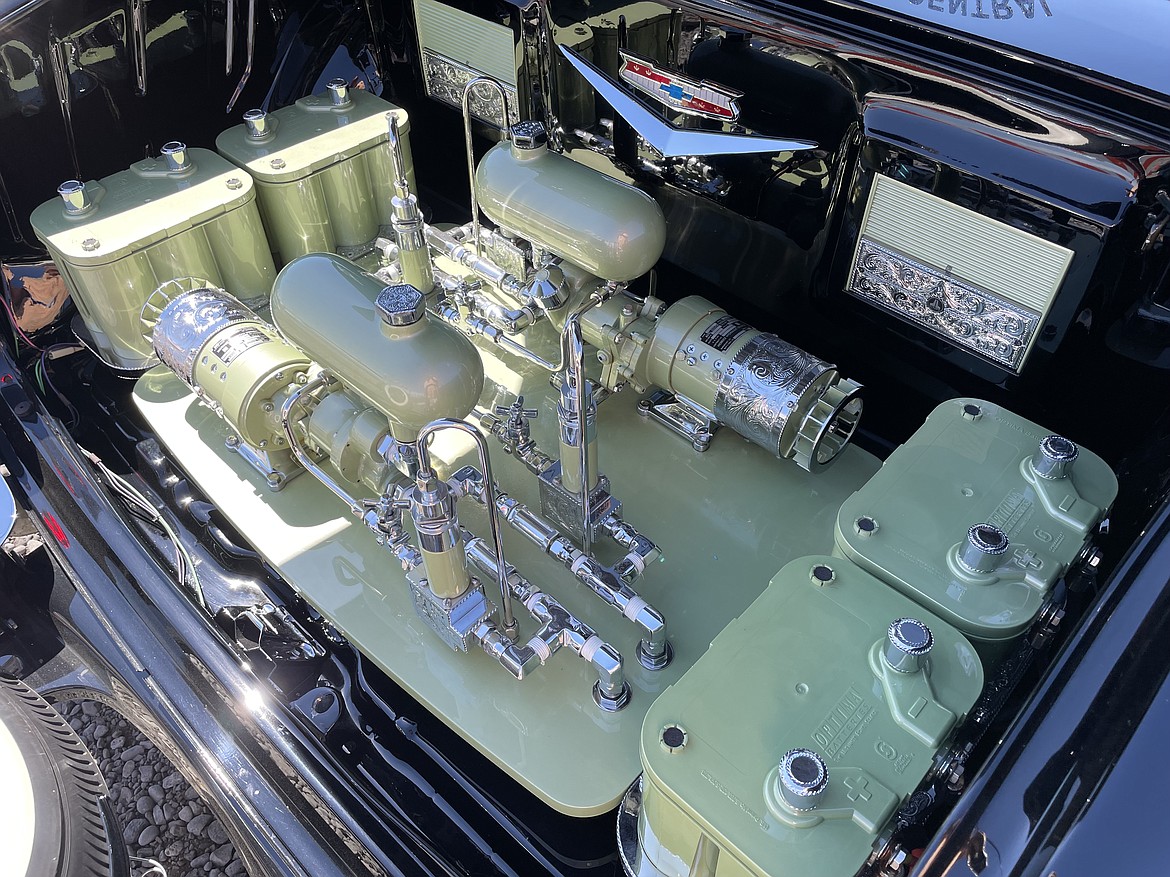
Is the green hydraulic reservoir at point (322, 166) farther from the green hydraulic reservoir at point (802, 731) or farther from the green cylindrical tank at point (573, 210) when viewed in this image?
the green hydraulic reservoir at point (802, 731)

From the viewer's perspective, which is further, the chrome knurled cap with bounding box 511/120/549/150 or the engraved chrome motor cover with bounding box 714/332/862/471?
the chrome knurled cap with bounding box 511/120/549/150

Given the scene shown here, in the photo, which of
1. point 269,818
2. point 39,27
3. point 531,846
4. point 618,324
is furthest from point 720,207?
point 39,27

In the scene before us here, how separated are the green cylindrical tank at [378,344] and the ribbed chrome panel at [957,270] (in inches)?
30.8

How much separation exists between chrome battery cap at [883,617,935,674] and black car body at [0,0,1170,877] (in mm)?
124

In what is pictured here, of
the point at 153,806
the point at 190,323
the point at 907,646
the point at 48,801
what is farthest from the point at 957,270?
the point at 153,806

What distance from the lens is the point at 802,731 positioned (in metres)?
1.06

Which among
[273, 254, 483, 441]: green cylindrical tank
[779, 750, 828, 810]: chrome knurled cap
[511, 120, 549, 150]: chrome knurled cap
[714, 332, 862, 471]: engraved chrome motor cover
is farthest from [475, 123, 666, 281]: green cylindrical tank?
[779, 750, 828, 810]: chrome knurled cap

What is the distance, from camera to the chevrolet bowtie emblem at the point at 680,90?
1.69 m

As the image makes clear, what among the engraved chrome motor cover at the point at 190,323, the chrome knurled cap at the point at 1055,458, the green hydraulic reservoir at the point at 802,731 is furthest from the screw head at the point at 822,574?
the engraved chrome motor cover at the point at 190,323

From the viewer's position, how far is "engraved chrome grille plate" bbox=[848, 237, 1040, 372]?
1525mm

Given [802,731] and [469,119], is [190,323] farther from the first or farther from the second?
[802,731]

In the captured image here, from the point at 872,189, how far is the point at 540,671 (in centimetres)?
106

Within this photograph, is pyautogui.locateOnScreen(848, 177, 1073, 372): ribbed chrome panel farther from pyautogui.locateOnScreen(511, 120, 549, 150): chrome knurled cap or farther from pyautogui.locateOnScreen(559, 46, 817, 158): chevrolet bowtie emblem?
pyautogui.locateOnScreen(511, 120, 549, 150): chrome knurled cap

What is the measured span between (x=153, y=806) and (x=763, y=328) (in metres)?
1.82
